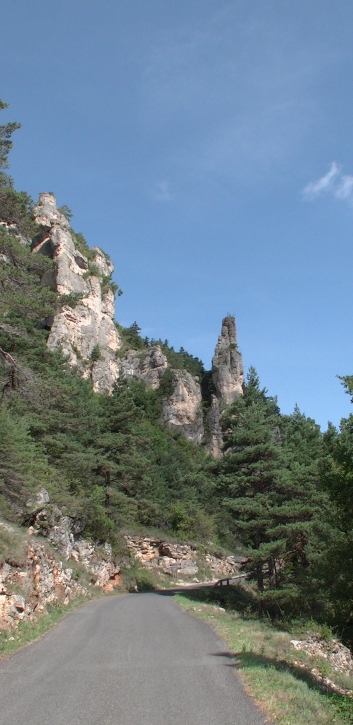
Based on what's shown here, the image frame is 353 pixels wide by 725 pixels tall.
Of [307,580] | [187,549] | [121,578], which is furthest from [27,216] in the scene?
[187,549]

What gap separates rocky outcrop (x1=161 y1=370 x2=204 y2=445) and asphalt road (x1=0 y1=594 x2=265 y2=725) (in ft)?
214

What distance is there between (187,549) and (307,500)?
65.1ft

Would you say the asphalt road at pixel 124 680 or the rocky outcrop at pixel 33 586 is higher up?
the rocky outcrop at pixel 33 586

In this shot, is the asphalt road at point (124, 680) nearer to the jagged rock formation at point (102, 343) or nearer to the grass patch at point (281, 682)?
the grass patch at point (281, 682)

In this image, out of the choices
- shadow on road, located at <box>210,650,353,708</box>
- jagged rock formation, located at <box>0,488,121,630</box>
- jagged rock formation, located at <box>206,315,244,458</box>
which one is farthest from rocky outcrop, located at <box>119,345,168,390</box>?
shadow on road, located at <box>210,650,353,708</box>

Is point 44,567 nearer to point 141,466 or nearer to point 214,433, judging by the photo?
point 141,466

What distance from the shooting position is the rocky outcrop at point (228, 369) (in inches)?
3300

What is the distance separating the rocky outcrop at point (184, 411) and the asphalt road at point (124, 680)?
214 ft

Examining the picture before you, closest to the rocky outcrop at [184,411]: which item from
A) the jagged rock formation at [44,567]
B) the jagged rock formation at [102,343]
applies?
the jagged rock formation at [102,343]

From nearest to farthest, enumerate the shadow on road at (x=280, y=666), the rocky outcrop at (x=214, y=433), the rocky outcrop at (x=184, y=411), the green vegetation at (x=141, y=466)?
1. the shadow on road at (x=280, y=666)
2. the green vegetation at (x=141, y=466)
3. the rocky outcrop at (x=214, y=433)
4. the rocky outcrop at (x=184, y=411)

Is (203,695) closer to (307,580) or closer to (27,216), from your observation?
(27,216)

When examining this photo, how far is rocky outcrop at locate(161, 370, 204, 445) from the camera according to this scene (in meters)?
77.9

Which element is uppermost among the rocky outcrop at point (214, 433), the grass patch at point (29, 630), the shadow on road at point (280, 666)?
the rocky outcrop at point (214, 433)

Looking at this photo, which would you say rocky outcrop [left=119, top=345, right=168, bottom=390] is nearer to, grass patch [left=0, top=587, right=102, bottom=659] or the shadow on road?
grass patch [left=0, top=587, right=102, bottom=659]
